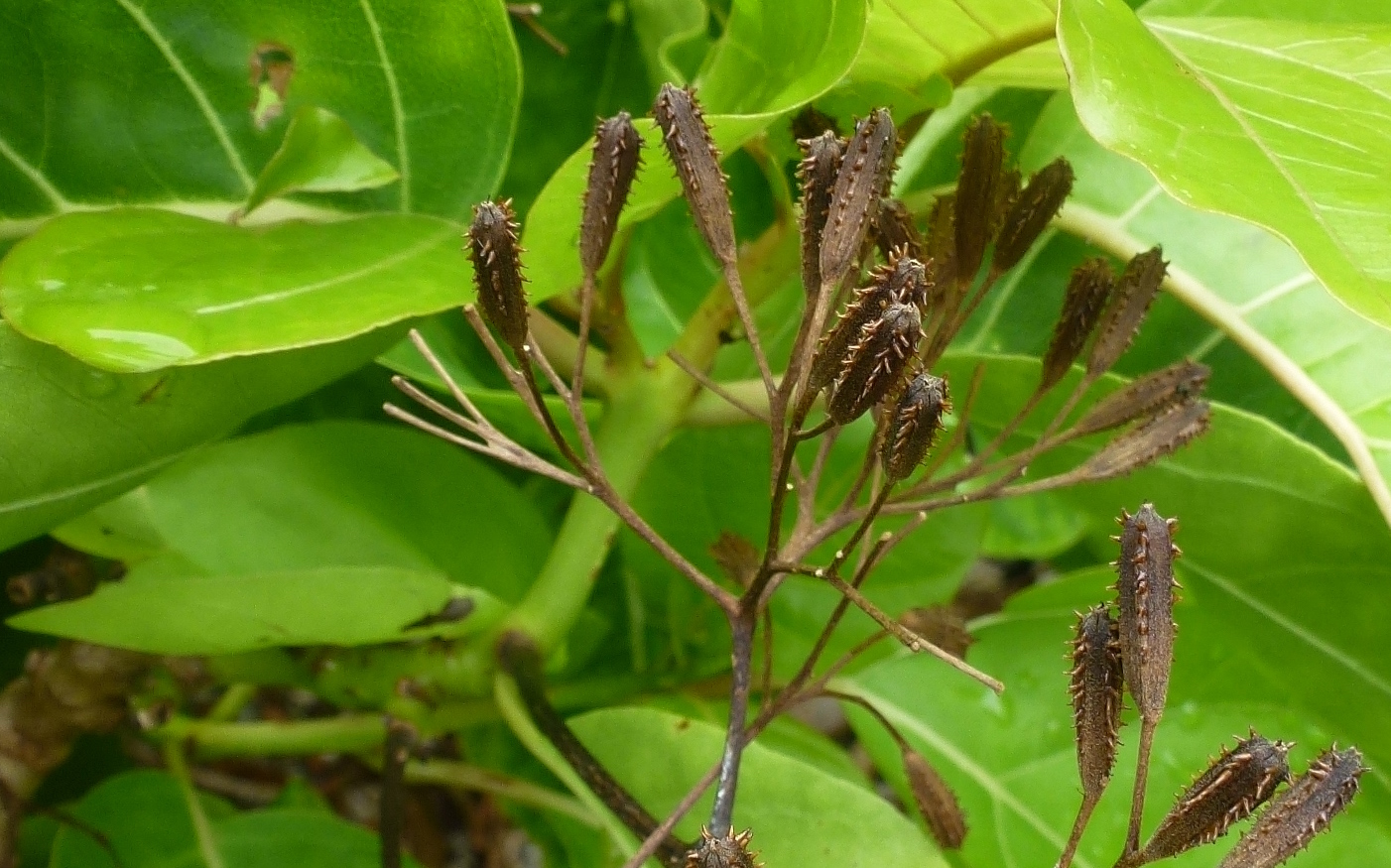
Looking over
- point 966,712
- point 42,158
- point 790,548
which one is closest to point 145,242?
point 42,158

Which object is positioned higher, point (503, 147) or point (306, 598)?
point (503, 147)

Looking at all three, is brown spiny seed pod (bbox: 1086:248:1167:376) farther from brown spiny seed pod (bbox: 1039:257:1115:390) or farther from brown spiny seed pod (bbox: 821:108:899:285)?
brown spiny seed pod (bbox: 821:108:899:285)

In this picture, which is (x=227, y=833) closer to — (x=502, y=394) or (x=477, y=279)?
(x=502, y=394)

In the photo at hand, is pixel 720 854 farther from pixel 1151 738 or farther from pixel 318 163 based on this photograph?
pixel 318 163

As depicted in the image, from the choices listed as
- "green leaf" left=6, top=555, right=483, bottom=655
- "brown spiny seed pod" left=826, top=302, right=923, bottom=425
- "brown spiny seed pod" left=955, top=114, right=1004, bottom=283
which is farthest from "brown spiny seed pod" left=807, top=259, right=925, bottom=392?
"green leaf" left=6, top=555, right=483, bottom=655

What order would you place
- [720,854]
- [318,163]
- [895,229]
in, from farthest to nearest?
1. [318,163]
2. [895,229]
3. [720,854]

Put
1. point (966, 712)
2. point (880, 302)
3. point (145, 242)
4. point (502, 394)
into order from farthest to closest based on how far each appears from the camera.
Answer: point (966, 712) → point (502, 394) → point (145, 242) → point (880, 302)

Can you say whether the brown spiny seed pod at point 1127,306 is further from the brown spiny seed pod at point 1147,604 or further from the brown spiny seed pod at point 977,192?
the brown spiny seed pod at point 1147,604

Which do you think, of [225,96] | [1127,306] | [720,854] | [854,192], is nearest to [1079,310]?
[1127,306]
